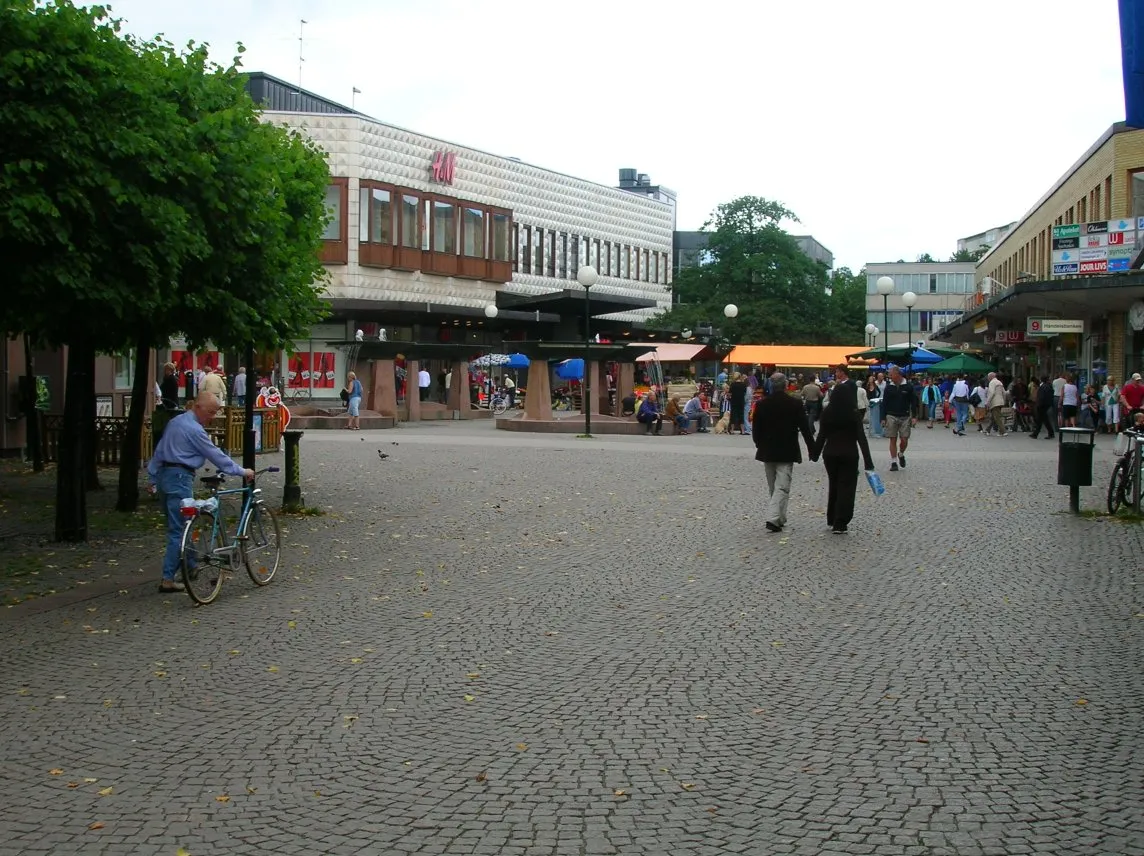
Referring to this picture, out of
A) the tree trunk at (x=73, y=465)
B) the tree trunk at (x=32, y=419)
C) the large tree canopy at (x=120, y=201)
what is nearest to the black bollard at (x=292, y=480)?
the large tree canopy at (x=120, y=201)

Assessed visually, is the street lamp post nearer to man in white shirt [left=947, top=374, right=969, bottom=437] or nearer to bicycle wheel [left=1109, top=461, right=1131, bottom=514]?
man in white shirt [left=947, top=374, right=969, bottom=437]

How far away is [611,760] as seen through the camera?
5.93 m

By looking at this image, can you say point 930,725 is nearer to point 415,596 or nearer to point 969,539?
point 415,596

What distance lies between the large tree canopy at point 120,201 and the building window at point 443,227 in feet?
155

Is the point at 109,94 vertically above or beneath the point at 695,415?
above

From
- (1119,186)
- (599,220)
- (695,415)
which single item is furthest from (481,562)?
(599,220)

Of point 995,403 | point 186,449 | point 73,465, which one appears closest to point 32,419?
point 73,465

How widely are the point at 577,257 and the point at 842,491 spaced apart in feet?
204

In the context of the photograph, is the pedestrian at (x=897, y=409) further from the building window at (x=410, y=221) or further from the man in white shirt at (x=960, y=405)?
the building window at (x=410, y=221)

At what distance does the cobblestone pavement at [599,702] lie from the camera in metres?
5.11

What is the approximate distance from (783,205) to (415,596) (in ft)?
266

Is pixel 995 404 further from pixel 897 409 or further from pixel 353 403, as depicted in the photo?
pixel 353 403

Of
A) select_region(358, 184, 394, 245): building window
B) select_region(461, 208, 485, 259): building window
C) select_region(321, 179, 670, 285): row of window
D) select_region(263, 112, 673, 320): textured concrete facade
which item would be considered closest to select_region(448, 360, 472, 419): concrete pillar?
select_region(321, 179, 670, 285): row of window

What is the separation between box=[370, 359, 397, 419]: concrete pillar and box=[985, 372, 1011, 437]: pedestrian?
18364 millimetres
